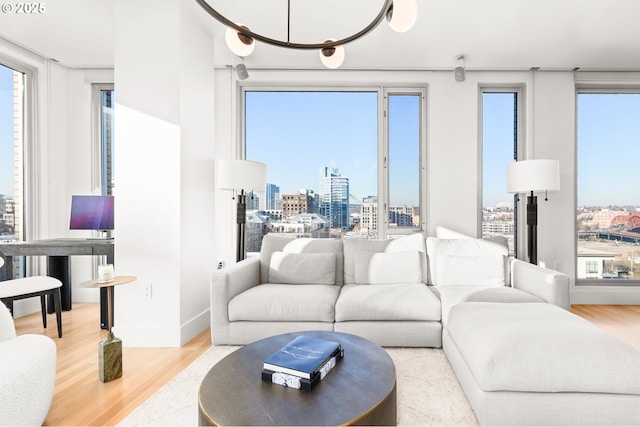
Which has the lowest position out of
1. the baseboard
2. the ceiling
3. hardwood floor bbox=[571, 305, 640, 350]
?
hardwood floor bbox=[571, 305, 640, 350]

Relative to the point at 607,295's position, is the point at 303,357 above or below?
above

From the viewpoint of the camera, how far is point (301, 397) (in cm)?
127

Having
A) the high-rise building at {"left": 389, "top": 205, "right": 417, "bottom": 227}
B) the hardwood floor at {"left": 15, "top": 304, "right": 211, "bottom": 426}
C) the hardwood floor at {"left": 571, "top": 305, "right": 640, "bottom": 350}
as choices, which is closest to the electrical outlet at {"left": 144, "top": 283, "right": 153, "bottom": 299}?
the hardwood floor at {"left": 15, "top": 304, "right": 211, "bottom": 426}

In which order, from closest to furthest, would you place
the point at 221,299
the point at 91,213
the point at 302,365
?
the point at 302,365 < the point at 221,299 < the point at 91,213

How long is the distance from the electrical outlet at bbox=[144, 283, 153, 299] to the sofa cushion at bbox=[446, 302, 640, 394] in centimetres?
236

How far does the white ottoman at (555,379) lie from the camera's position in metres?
1.43

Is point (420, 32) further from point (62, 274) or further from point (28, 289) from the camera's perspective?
point (62, 274)

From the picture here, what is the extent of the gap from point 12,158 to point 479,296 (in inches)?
188

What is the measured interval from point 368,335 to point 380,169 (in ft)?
6.87

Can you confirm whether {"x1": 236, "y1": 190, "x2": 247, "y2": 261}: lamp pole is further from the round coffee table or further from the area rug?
the round coffee table

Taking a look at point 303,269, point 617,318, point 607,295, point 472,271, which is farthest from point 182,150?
point 607,295

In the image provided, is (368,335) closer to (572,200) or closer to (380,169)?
(380,169)

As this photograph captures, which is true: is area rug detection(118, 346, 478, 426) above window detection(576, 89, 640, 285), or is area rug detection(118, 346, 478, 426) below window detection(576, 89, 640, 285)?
below

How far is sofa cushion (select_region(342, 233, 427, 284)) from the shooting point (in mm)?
3078
